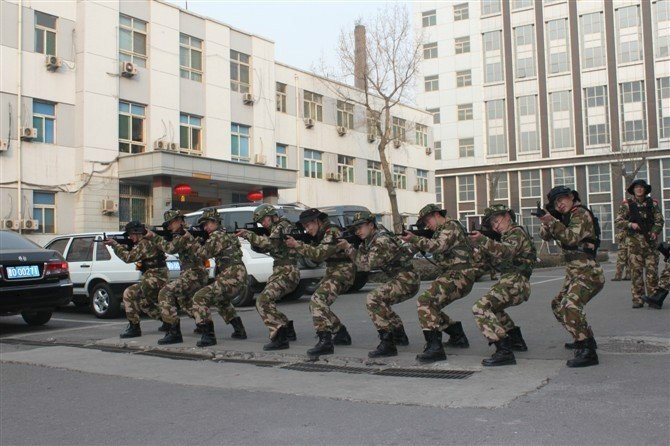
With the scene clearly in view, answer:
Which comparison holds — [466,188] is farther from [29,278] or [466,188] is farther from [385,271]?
[385,271]

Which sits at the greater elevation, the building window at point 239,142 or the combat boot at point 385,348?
the building window at point 239,142

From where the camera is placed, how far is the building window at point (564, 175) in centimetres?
5094

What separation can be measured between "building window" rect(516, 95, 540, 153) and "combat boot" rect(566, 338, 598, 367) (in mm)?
48701

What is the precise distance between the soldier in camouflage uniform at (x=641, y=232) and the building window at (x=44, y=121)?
1947 cm

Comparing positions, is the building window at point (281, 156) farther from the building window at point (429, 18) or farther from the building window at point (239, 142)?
the building window at point (429, 18)

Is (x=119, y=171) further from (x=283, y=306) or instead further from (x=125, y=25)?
(x=283, y=306)

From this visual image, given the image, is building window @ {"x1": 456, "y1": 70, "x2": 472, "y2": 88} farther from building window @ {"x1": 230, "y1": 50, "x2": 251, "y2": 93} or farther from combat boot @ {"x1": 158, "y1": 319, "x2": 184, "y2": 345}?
combat boot @ {"x1": 158, "y1": 319, "x2": 184, "y2": 345}

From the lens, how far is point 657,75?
159 ft

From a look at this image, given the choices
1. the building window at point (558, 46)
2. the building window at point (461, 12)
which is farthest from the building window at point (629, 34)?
the building window at point (461, 12)

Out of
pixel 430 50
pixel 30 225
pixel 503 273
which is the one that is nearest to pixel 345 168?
pixel 30 225

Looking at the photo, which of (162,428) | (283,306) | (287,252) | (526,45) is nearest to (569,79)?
(526,45)

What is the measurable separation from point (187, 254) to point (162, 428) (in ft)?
13.2

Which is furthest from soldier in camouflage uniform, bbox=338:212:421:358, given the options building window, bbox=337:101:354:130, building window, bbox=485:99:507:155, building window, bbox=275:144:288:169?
building window, bbox=485:99:507:155

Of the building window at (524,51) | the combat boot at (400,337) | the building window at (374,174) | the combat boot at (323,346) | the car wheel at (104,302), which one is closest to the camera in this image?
the combat boot at (323,346)
